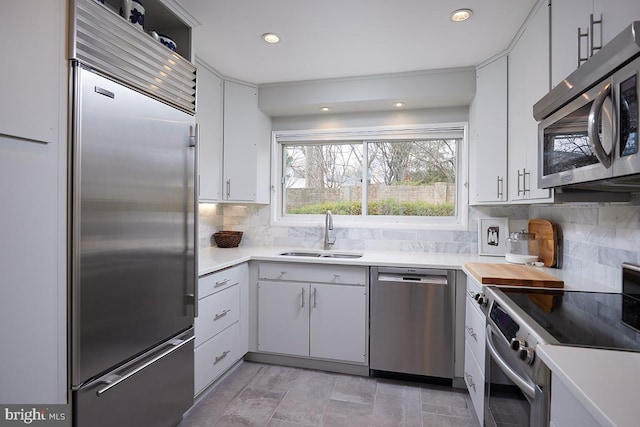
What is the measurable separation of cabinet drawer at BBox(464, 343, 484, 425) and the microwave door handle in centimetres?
120

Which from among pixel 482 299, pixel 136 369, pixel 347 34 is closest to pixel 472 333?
pixel 482 299

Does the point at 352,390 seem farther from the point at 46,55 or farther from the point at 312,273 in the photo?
the point at 46,55

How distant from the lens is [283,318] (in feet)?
8.51

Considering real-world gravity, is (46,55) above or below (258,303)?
above

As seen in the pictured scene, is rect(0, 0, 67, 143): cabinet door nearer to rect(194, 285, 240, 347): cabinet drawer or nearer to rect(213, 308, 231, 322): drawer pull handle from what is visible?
rect(194, 285, 240, 347): cabinet drawer

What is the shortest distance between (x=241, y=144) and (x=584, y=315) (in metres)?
2.60

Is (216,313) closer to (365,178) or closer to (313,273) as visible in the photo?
(313,273)

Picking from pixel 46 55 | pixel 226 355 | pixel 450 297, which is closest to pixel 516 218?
pixel 450 297

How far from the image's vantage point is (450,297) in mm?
2291

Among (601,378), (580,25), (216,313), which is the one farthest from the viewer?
(216,313)

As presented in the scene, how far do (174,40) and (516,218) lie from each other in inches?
110

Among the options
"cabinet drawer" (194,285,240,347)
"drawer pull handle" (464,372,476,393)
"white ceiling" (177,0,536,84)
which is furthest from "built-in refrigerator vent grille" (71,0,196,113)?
"drawer pull handle" (464,372,476,393)

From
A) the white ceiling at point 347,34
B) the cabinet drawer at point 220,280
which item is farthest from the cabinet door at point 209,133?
the cabinet drawer at point 220,280

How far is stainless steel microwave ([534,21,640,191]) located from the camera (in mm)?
848
